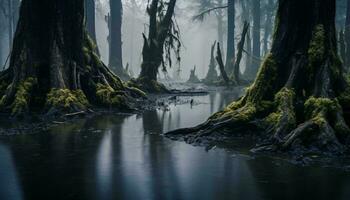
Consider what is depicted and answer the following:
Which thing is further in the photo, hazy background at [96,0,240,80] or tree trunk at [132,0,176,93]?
hazy background at [96,0,240,80]

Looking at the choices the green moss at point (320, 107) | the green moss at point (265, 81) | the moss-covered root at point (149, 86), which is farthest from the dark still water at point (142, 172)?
the moss-covered root at point (149, 86)

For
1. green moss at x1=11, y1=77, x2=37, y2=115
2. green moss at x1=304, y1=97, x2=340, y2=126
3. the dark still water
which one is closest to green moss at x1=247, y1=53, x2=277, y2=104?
green moss at x1=304, y1=97, x2=340, y2=126

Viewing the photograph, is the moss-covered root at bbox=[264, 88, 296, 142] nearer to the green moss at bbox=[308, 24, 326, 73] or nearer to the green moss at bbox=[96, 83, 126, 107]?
the green moss at bbox=[308, 24, 326, 73]

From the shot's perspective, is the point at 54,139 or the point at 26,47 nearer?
the point at 54,139

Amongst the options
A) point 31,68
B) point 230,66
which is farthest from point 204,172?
point 230,66

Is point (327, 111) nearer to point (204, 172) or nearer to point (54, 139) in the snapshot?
point (204, 172)

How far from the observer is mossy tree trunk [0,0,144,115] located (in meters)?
15.3

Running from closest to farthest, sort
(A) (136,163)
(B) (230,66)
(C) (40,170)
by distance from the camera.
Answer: (C) (40,170)
(A) (136,163)
(B) (230,66)

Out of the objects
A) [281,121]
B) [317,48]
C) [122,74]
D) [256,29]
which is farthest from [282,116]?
[256,29]

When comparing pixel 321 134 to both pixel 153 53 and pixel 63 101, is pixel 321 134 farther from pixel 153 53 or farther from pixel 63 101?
pixel 153 53

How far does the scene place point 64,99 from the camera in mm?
15258

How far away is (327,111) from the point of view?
10391mm

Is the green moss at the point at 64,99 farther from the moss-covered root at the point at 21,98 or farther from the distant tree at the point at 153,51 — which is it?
the distant tree at the point at 153,51

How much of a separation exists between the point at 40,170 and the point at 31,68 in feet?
26.5
